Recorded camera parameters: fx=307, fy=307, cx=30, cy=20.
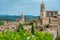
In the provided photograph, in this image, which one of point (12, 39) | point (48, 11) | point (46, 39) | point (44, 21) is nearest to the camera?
point (12, 39)

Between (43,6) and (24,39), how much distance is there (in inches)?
1756

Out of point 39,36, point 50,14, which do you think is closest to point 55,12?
point 50,14

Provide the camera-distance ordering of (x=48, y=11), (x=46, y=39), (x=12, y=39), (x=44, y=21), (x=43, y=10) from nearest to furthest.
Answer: (x=12, y=39) < (x=46, y=39) < (x=44, y=21) < (x=43, y=10) < (x=48, y=11)

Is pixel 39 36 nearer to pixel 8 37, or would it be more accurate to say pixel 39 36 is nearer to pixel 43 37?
pixel 43 37

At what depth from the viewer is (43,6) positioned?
63906 mm

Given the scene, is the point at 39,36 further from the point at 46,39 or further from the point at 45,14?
the point at 45,14

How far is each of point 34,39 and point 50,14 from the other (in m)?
48.1

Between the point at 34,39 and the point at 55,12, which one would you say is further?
the point at 55,12

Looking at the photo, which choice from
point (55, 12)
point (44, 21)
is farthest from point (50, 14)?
A: point (44, 21)

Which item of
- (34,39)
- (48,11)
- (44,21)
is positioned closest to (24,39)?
(34,39)

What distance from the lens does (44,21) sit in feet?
169

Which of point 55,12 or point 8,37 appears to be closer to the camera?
point 8,37

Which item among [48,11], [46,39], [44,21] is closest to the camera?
[46,39]

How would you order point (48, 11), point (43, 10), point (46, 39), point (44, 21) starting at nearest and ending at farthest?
point (46, 39), point (44, 21), point (43, 10), point (48, 11)
